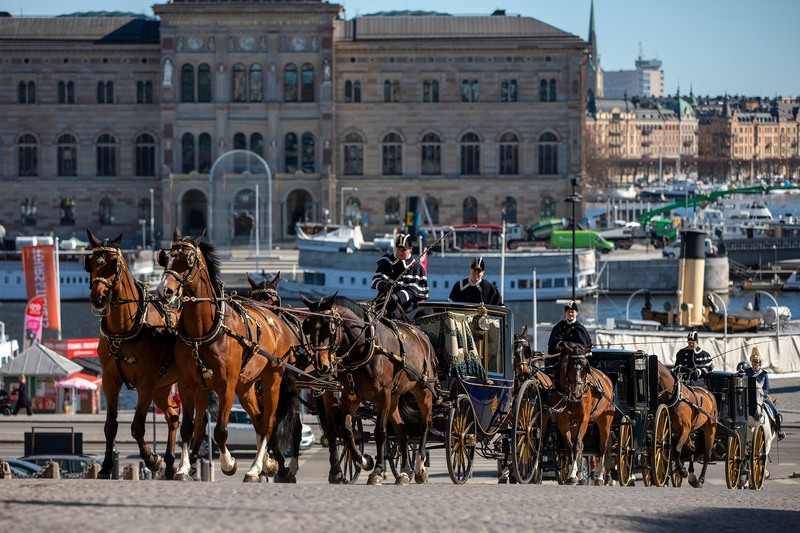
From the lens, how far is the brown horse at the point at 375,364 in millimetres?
17953

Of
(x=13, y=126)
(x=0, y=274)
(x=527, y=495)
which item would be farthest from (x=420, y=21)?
(x=527, y=495)

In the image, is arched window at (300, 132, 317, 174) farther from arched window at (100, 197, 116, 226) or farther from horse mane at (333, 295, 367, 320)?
horse mane at (333, 295, 367, 320)

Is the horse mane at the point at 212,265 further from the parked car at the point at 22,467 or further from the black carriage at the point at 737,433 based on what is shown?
the parked car at the point at 22,467

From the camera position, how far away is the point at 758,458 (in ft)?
79.6

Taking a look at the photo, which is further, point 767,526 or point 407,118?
point 407,118

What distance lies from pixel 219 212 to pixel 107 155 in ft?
32.6

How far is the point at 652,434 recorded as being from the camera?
2211cm

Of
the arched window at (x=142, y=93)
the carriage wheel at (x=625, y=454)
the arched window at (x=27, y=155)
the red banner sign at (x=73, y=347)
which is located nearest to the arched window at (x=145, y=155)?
the arched window at (x=142, y=93)

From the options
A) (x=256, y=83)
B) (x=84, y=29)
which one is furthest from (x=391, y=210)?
(x=84, y=29)

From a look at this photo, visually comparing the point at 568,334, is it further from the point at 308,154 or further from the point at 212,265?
the point at 308,154

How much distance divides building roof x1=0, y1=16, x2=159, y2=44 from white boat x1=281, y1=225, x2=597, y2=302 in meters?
25.7

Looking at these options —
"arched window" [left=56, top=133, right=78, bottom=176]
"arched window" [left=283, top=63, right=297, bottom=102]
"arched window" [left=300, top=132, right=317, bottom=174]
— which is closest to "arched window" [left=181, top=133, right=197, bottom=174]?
"arched window" [left=283, top=63, right=297, bottom=102]

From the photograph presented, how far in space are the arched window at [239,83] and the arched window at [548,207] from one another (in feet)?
62.9

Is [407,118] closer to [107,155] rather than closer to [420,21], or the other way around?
[420,21]
